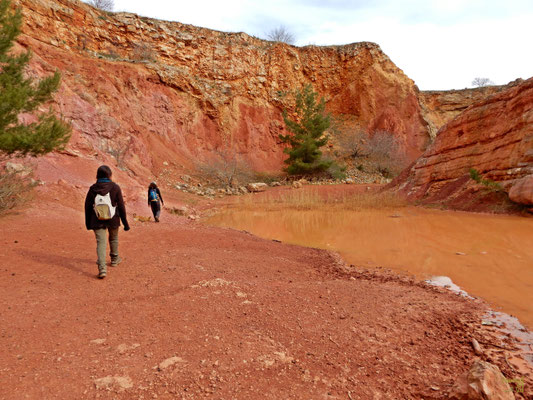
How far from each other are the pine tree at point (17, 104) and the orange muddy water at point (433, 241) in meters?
5.78

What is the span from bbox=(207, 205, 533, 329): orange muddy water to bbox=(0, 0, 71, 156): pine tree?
5781mm

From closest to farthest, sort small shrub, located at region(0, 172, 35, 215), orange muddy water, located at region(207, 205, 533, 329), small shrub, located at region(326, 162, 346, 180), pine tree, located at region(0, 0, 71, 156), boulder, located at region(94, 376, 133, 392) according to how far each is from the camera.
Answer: boulder, located at region(94, 376, 133, 392) → orange muddy water, located at region(207, 205, 533, 329) → pine tree, located at region(0, 0, 71, 156) → small shrub, located at region(0, 172, 35, 215) → small shrub, located at region(326, 162, 346, 180)

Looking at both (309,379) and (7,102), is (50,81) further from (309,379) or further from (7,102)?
(309,379)

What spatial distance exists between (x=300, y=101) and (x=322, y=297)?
78.7 ft

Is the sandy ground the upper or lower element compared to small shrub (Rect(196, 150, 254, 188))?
lower

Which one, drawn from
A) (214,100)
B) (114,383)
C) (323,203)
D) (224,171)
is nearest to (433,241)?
(114,383)

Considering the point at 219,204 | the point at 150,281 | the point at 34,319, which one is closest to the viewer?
the point at 34,319

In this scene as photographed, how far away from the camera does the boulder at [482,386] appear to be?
1724 millimetres

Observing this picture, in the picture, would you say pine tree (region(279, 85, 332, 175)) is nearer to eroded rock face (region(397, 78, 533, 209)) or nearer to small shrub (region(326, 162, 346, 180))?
small shrub (region(326, 162, 346, 180))

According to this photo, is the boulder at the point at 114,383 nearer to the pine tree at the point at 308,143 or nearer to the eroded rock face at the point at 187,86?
the eroded rock face at the point at 187,86

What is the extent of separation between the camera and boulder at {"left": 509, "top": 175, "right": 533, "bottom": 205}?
9906 mm

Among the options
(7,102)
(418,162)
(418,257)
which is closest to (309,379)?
(418,257)

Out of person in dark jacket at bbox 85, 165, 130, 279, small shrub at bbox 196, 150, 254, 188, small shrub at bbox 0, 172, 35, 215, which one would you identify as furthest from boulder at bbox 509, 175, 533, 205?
small shrub at bbox 196, 150, 254, 188

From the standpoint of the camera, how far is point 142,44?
2525 centimetres
